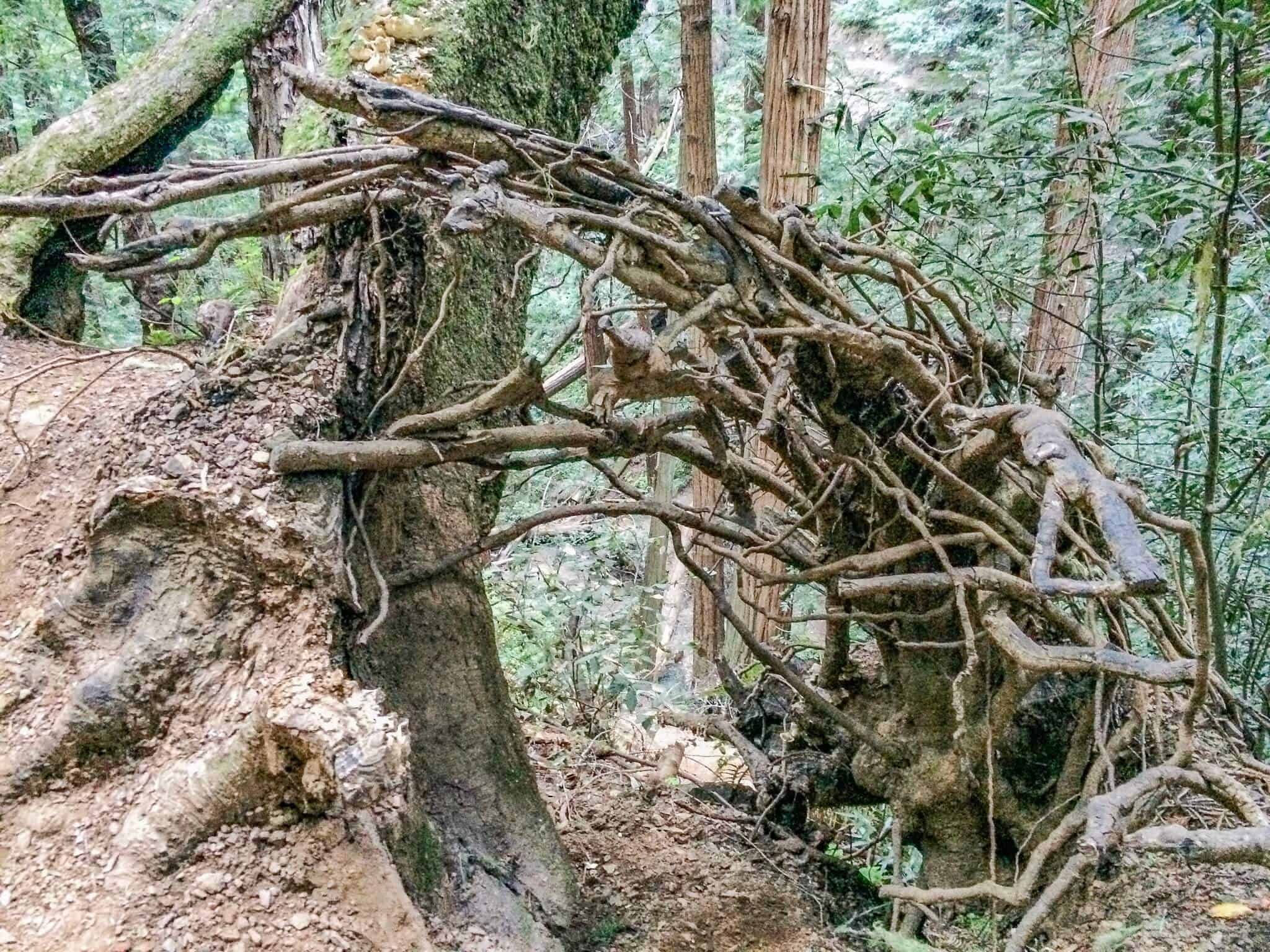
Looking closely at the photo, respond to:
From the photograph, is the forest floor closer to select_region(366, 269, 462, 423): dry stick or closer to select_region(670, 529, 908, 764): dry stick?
select_region(366, 269, 462, 423): dry stick

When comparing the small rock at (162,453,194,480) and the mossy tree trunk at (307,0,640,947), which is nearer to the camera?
the small rock at (162,453,194,480)

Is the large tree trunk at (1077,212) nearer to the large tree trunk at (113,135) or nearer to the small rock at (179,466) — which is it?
the small rock at (179,466)

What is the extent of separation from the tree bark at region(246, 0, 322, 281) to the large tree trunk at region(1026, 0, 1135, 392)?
372cm

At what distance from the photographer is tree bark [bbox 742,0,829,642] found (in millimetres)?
4941

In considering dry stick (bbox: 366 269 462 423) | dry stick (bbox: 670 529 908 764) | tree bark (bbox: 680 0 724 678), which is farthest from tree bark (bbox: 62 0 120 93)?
dry stick (bbox: 670 529 908 764)

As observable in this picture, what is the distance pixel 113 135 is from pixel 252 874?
3.65m

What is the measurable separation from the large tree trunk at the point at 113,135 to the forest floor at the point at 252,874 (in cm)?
76

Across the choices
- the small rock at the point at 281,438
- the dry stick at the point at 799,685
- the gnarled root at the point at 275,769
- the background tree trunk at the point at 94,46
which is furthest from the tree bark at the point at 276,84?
the gnarled root at the point at 275,769

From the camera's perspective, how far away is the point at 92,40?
6.87 m

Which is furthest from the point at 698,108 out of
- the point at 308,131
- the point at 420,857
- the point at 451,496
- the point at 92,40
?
the point at 420,857

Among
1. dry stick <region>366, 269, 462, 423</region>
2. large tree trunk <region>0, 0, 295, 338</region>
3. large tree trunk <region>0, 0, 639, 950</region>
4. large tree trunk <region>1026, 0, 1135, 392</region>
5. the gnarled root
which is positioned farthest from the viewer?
large tree trunk <region>0, 0, 295, 338</region>

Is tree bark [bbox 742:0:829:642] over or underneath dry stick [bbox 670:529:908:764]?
over

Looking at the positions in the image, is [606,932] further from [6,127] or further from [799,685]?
[6,127]

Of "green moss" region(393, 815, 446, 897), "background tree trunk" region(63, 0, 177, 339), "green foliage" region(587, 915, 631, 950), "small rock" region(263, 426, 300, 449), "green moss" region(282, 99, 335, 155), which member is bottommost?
"green foliage" region(587, 915, 631, 950)
